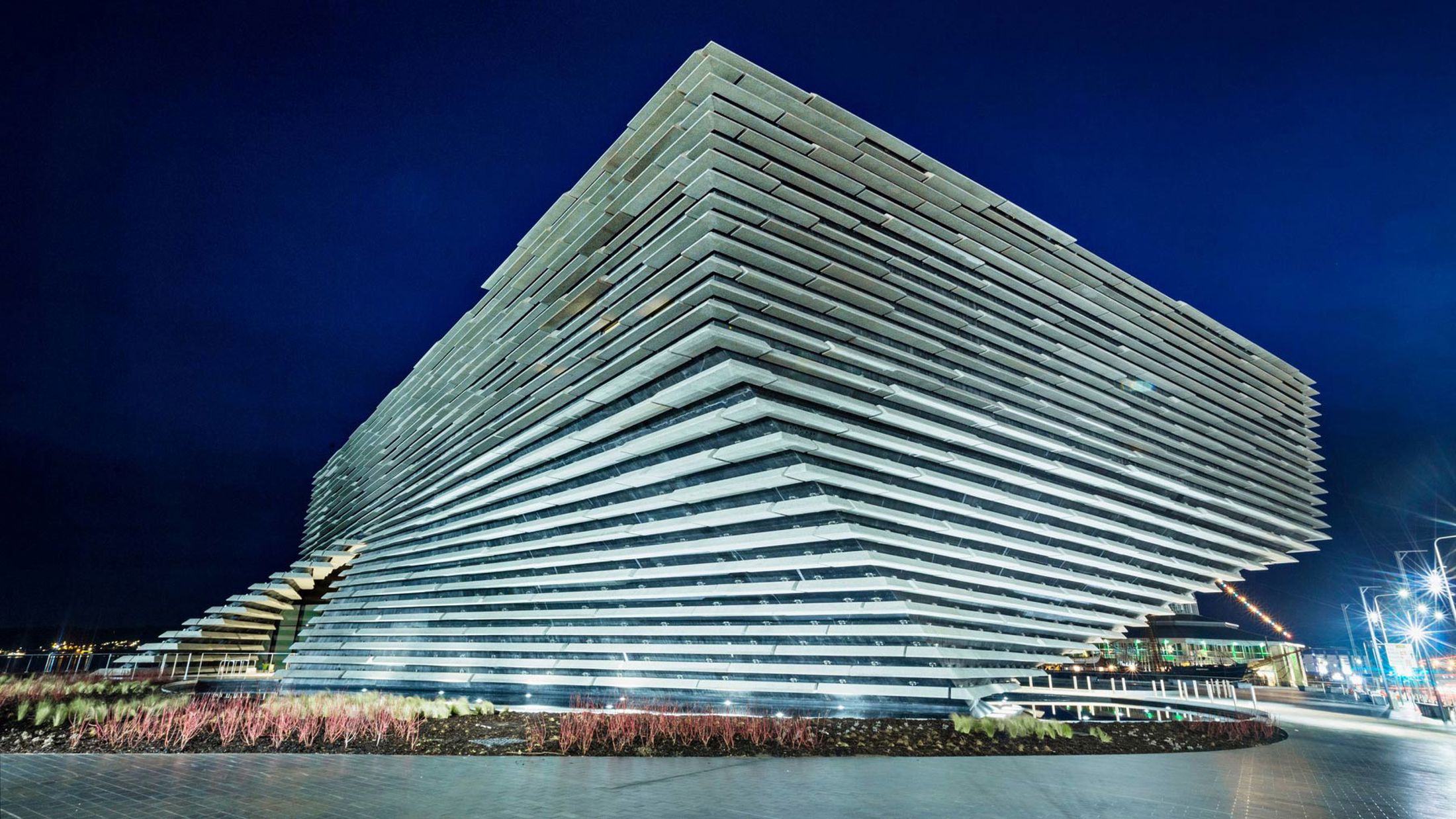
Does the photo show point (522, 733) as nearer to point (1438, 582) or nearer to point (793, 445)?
point (793, 445)

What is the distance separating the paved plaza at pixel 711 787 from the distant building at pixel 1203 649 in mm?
61078

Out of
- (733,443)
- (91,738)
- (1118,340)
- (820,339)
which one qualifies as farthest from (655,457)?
(1118,340)

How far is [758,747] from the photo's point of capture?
13516 mm

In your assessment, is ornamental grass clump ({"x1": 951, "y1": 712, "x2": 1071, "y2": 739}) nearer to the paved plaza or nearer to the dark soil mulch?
the dark soil mulch

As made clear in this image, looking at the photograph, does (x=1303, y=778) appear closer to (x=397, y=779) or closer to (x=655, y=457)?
(x=397, y=779)

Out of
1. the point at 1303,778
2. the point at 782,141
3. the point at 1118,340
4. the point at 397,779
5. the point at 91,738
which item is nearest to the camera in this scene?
the point at 397,779

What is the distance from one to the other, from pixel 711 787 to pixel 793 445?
12.7m

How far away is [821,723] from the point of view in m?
16.1

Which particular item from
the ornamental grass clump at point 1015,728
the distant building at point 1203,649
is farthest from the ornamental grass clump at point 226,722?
the distant building at point 1203,649

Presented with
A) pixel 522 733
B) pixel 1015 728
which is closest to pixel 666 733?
pixel 522 733

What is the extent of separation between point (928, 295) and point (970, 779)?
65.1ft

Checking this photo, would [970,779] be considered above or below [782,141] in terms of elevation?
below

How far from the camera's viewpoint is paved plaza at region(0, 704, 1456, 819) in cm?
844

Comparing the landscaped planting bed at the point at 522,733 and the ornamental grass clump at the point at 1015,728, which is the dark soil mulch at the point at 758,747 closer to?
the landscaped planting bed at the point at 522,733
